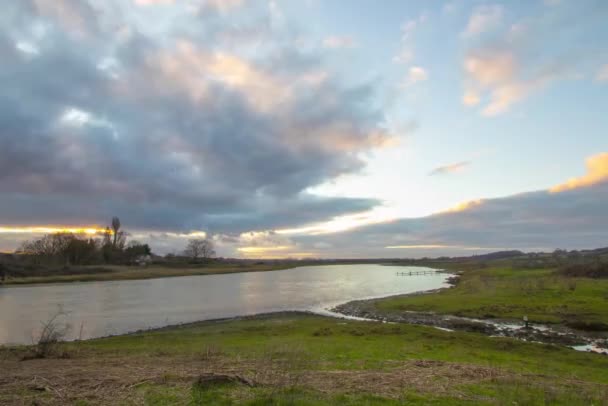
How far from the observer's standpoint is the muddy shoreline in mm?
25786

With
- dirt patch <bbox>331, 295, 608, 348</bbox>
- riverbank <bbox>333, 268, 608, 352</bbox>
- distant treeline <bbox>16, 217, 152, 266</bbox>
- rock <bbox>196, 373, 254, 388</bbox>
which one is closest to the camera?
rock <bbox>196, 373, 254, 388</bbox>

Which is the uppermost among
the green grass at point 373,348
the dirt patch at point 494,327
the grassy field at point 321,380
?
the grassy field at point 321,380

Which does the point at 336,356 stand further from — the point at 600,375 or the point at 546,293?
the point at 546,293

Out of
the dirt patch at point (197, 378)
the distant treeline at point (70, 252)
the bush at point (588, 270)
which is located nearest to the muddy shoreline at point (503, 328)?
the dirt patch at point (197, 378)

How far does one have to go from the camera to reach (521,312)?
123ft

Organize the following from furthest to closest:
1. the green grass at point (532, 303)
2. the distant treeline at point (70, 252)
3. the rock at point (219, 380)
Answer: the distant treeline at point (70, 252) < the green grass at point (532, 303) < the rock at point (219, 380)

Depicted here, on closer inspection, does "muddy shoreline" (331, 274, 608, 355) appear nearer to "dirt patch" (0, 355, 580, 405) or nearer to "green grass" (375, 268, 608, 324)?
"green grass" (375, 268, 608, 324)

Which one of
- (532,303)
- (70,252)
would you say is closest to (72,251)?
(70,252)

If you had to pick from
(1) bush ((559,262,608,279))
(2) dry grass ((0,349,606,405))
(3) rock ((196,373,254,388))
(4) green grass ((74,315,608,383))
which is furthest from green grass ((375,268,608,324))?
(3) rock ((196,373,254,388))

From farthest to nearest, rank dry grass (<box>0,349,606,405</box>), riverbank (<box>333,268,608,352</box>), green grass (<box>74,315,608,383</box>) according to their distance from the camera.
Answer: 1. riverbank (<box>333,268,608,352</box>)
2. green grass (<box>74,315,608,383</box>)
3. dry grass (<box>0,349,606,405</box>)

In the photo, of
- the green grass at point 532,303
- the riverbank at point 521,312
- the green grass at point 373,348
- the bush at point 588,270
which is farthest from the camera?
the bush at point 588,270

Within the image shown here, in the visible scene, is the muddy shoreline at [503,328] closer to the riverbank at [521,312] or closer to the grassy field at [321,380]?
the riverbank at [521,312]

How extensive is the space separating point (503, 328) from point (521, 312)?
8.25 metres

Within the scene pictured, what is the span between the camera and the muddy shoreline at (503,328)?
84.6ft
